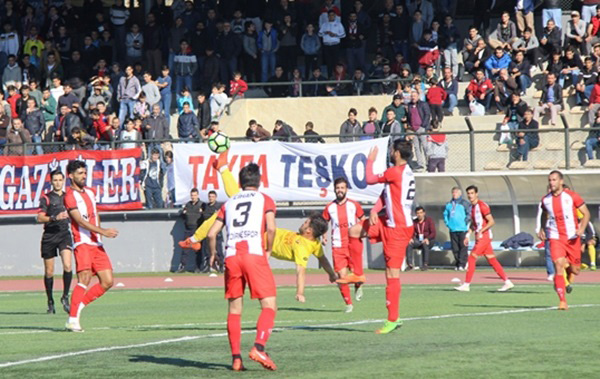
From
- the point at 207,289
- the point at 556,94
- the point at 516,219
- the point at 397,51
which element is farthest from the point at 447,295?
the point at 397,51

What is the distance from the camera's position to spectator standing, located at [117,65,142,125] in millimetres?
33312

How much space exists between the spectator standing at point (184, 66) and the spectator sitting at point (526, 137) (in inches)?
409

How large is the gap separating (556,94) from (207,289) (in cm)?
1206

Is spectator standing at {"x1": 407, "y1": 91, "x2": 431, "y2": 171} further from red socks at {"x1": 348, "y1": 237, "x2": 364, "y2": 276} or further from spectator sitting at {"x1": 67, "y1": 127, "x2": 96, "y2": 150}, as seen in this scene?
red socks at {"x1": 348, "y1": 237, "x2": 364, "y2": 276}

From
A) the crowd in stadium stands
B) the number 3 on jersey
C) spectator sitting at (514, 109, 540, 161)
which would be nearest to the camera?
the number 3 on jersey

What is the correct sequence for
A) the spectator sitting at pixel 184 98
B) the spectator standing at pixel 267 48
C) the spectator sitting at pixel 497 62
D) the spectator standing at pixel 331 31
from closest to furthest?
1. the spectator sitting at pixel 497 62
2. the spectator sitting at pixel 184 98
3. the spectator standing at pixel 331 31
4. the spectator standing at pixel 267 48

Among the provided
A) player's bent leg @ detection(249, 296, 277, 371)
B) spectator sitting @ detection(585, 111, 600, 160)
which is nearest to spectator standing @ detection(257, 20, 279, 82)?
spectator sitting @ detection(585, 111, 600, 160)

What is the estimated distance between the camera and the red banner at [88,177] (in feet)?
99.9

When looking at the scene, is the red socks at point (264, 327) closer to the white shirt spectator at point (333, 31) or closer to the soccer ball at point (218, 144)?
the soccer ball at point (218, 144)

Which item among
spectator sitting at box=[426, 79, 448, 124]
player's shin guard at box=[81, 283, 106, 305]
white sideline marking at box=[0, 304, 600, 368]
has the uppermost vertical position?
spectator sitting at box=[426, 79, 448, 124]

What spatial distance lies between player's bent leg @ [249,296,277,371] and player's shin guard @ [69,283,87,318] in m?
4.52

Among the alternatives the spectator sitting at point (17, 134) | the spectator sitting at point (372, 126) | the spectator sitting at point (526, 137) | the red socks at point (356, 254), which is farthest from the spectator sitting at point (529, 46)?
the red socks at point (356, 254)

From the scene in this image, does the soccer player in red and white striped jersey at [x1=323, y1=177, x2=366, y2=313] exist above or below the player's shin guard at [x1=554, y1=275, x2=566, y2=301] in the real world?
above

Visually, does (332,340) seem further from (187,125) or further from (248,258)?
(187,125)
